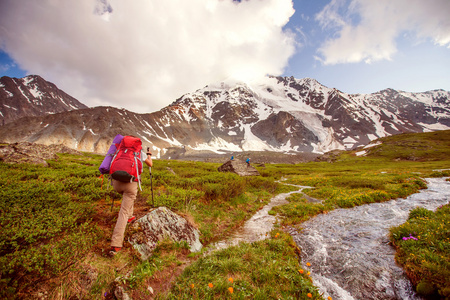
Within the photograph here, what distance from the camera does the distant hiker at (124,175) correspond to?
224 inches

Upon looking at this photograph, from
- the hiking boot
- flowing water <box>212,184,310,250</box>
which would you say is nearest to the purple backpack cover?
the hiking boot

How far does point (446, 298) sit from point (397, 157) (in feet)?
326

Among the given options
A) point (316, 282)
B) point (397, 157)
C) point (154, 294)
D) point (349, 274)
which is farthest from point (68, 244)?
point (397, 157)

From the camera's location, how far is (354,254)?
21.2 ft

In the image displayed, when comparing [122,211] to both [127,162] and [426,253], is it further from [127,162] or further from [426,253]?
[426,253]

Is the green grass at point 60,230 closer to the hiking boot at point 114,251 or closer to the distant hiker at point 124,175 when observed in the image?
the hiking boot at point 114,251

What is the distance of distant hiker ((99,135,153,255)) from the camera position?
5.70 metres

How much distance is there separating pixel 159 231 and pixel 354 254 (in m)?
7.08

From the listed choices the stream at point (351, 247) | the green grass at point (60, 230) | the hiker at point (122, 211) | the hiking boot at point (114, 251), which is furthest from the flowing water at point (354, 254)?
the hiker at point (122, 211)

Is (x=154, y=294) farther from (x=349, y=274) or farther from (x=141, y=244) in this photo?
(x=349, y=274)

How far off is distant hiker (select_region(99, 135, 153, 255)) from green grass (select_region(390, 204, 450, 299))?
8202 millimetres

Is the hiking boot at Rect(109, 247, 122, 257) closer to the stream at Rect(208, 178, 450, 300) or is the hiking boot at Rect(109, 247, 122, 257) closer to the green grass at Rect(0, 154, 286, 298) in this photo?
the green grass at Rect(0, 154, 286, 298)

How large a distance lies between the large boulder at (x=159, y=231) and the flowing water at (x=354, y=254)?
438 cm

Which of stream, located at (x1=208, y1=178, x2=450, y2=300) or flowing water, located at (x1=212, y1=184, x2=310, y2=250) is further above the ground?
stream, located at (x1=208, y1=178, x2=450, y2=300)
